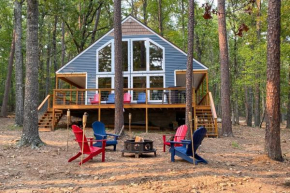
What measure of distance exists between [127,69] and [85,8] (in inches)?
362

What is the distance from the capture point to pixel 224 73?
37.3ft

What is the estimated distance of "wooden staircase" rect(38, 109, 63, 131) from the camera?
497 inches

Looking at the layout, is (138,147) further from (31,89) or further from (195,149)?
(31,89)

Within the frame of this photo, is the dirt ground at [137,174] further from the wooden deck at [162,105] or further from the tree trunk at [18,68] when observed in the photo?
the tree trunk at [18,68]

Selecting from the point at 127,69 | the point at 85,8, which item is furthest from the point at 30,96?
the point at 85,8

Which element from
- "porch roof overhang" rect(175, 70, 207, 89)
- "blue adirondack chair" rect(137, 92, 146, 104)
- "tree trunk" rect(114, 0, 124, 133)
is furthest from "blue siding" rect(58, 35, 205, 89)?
"tree trunk" rect(114, 0, 124, 133)

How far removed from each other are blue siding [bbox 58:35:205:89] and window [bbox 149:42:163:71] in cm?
27

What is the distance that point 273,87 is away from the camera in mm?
6152

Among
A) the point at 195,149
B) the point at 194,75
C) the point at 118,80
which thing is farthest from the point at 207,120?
the point at 195,149

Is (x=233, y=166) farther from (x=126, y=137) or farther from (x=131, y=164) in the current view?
(x=126, y=137)

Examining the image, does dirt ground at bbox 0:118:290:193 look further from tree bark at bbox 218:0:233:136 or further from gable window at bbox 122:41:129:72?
gable window at bbox 122:41:129:72

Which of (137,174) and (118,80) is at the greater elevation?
(118,80)

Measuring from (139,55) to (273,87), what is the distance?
9.33m

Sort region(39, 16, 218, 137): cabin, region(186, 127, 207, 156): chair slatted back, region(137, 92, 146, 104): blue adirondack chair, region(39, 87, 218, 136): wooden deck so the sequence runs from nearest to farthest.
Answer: region(186, 127, 207, 156): chair slatted back → region(39, 87, 218, 136): wooden deck → region(137, 92, 146, 104): blue adirondack chair → region(39, 16, 218, 137): cabin
